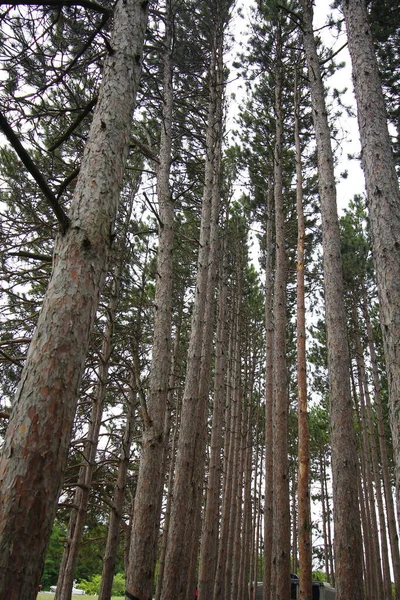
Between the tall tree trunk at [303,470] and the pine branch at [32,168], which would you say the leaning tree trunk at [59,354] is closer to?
the pine branch at [32,168]

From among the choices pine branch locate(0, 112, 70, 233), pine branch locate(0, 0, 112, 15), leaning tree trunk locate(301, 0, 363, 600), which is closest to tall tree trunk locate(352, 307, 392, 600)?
leaning tree trunk locate(301, 0, 363, 600)

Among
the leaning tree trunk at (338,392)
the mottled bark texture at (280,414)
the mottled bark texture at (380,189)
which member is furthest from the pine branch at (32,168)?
the mottled bark texture at (280,414)

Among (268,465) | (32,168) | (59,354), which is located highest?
(268,465)

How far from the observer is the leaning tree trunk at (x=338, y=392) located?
181 inches

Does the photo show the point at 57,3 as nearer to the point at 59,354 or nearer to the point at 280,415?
the point at 59,354

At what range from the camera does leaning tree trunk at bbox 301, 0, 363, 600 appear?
→ 4.61 metres

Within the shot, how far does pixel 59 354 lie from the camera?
6.14 ft

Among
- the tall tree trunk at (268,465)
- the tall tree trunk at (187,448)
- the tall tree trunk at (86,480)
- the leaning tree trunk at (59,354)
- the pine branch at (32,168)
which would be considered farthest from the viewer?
the tall tree trunk at (268,465)

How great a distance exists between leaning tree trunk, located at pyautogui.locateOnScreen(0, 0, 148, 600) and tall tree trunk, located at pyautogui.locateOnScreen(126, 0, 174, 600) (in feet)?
9.14

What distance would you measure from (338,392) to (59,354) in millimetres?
4514

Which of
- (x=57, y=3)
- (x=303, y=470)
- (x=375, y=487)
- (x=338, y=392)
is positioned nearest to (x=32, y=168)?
(x=57, y=3)

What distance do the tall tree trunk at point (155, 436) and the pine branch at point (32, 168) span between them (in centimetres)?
294

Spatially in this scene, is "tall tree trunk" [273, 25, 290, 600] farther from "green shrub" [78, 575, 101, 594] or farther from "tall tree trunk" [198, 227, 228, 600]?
"green shrub" [78, 575, 101, 594]

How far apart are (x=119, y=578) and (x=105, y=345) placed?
1519 inches
